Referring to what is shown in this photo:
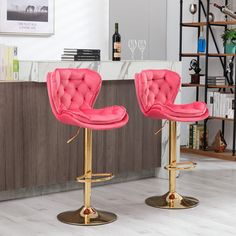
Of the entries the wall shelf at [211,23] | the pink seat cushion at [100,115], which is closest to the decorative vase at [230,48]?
the wall shelf at [211,23]

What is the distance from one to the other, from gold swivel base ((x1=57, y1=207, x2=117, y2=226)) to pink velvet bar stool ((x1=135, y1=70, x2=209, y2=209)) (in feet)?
1.73

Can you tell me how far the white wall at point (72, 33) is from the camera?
6070 mm

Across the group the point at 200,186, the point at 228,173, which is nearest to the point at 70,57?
the point at 200,186

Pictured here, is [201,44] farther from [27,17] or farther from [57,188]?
[57,188]

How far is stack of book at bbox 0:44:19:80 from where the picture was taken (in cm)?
464

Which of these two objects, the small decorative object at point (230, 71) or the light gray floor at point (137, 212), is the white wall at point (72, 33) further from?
the light gray floor at point (137, 212)

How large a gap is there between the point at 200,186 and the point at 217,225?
1.28 m

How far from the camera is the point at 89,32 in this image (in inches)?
258

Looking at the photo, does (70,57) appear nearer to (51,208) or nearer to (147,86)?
(147,86)

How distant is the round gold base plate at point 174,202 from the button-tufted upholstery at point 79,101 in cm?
86

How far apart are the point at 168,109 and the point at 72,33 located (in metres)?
2.31

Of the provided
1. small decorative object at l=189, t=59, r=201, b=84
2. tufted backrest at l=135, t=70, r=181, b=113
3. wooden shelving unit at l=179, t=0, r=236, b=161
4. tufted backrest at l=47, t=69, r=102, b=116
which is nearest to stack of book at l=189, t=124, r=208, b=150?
wooden shelving unit at l=179, t=0, r=236, b=161

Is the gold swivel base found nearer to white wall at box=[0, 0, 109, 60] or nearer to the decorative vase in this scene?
white wall at box=[0, 0, 109, 60]

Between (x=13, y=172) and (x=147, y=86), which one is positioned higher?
(x=147, y=86)
